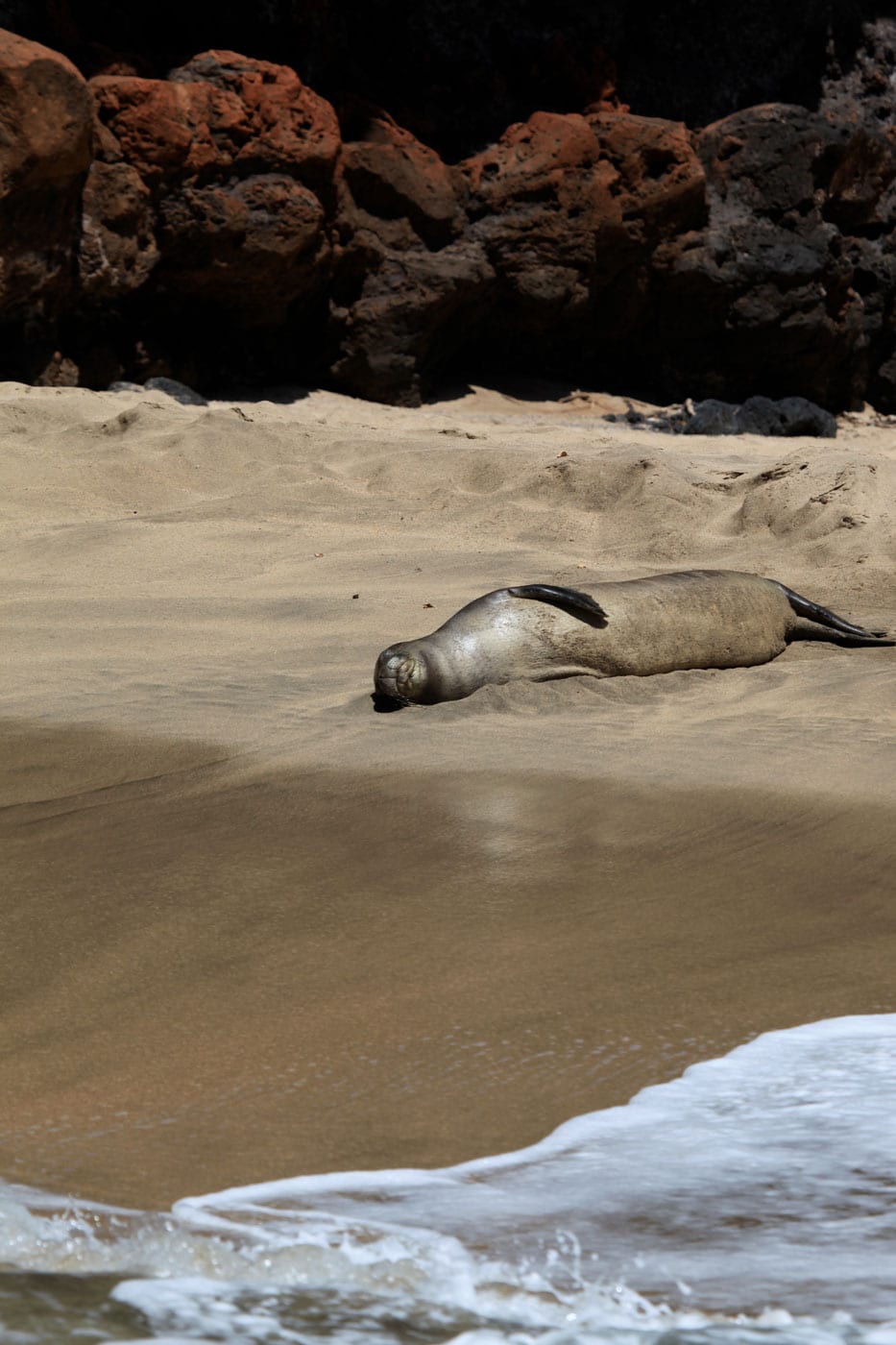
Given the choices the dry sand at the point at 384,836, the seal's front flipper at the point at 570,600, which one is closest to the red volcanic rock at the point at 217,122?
the dry sand at the point at 384,836

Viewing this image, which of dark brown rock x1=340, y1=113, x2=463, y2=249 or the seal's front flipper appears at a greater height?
dark brown rock x1=340, y1=113, x2=463, y2=249

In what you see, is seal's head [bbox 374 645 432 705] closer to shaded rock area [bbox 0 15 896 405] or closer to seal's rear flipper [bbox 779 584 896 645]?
seal's rear flipper [bbox 779 584 896 645]

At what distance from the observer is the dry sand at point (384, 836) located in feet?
6.82

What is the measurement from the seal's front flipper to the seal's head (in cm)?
61

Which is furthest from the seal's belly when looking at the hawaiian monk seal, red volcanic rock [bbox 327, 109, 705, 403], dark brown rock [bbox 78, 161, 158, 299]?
red volcanic rock [bbox 327, 109, 705, 403]

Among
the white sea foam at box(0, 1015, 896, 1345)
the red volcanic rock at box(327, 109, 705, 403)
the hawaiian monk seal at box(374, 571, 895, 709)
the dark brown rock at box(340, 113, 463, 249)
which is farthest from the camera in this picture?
the red volcanic rock at box(327, 109, 705, 403)

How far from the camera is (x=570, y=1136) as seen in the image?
1915 millimetres

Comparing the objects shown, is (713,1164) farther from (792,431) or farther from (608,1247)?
(792,431)

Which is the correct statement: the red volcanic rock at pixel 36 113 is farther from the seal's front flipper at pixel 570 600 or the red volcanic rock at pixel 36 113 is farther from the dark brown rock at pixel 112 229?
the seal's front flipper at pixel 570 600

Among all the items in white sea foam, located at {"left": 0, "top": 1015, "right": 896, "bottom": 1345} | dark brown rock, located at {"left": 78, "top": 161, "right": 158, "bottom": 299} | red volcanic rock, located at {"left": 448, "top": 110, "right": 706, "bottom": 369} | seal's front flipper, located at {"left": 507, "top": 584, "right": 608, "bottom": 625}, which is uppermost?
red volcanic rock, located at {"left": 448, "top": 110, "right": 706, "bottom": 369}

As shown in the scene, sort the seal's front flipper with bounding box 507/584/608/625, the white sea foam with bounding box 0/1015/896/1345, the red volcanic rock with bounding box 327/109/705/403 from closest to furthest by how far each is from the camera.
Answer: the white sea foam with bounding box 0/1015/896/1345, the seal's front flipper with bounding box 507/584/608/625, the red volcanic rock with bounding box 327/109/705/403

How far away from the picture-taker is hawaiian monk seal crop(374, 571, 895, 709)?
488cm

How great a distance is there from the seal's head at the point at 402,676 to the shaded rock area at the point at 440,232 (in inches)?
296

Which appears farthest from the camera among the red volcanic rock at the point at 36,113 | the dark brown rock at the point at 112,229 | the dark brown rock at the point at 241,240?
the dark brown rock at the point at 241,240
